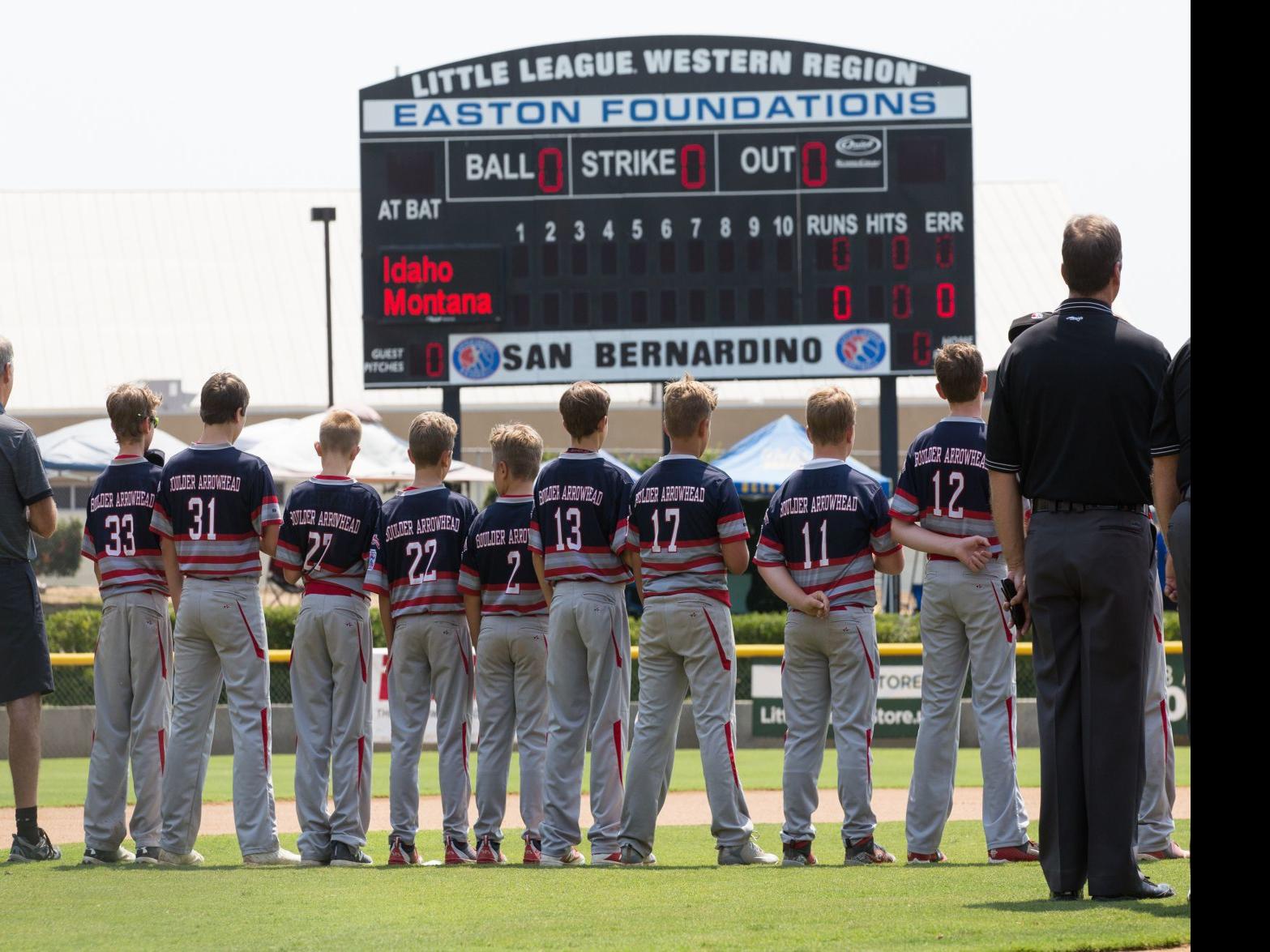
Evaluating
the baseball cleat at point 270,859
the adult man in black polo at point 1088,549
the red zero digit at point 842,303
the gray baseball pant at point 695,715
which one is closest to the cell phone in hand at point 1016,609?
the adult man in black polo at point 1088,549

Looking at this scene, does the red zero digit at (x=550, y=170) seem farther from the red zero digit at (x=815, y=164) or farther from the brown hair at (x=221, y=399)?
the brown hair at (x=221, y=399)

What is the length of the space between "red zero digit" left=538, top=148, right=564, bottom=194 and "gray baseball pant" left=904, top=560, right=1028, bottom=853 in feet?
43.3

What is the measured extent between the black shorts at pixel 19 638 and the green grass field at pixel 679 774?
176 inches

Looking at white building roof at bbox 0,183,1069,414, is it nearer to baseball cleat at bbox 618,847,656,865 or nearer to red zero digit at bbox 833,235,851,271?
red zero digit at bbox 833,235,851,271

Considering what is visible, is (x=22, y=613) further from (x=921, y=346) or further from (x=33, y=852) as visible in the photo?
(x=921, y=346)

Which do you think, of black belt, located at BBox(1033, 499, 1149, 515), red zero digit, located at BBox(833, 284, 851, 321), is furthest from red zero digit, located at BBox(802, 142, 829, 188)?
black belt, located at BBox(1033, 499, 1149, 515)

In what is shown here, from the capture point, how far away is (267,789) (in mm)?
7605

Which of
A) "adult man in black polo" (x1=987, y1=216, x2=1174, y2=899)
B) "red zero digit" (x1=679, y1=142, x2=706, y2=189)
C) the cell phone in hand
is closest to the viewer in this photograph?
"adult man in black polo" (x1=987, y1=216, x2=1174, y2=899)

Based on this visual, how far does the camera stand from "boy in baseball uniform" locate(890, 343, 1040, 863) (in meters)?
6.87

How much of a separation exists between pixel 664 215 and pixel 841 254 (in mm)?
2079

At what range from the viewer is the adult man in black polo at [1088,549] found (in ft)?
16.8

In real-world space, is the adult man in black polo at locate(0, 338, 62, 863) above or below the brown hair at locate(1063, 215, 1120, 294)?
below

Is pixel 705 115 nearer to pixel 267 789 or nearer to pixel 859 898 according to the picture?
pixel 267 789
